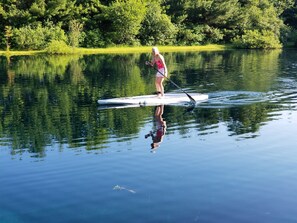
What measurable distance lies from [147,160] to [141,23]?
57.7 meters

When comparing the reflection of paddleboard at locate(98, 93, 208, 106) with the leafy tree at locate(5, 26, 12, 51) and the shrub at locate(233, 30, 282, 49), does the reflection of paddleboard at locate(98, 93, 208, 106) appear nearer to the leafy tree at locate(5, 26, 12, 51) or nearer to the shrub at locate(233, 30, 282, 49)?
the leafy tree at locate(5, 26, 12, 51)

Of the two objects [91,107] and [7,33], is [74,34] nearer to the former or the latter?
[7,33]

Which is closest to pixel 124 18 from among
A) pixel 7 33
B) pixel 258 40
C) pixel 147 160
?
pixel 7 33

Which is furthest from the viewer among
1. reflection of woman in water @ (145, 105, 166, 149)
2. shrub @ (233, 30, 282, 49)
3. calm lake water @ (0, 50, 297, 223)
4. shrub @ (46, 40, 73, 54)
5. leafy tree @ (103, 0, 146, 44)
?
shrub @ (233, 30, 282, 49)

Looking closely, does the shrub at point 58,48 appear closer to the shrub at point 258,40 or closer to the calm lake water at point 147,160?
the shrub at point 258,40

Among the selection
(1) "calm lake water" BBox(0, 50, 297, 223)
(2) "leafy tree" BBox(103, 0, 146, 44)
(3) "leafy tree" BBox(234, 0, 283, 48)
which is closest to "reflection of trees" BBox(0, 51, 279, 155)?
(1) "calm lake water" BBox(0, 50, 297, 223)

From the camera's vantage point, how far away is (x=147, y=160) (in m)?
12.1

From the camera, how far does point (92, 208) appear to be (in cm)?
912

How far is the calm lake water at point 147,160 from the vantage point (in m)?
9.06

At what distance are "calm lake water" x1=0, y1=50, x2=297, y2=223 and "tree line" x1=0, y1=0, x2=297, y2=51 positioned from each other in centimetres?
3689

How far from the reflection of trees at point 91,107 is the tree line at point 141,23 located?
78.2ft

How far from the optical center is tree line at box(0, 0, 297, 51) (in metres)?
58.9

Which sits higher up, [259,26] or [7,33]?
[259,26]

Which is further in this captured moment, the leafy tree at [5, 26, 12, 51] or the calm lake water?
the leafy tree at [5, 26, 12, 51]
